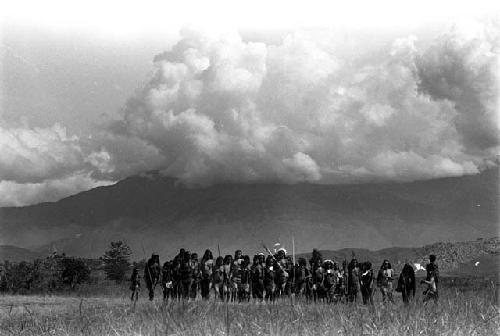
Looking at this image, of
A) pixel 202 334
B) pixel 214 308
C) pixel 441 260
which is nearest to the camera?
pixel 202 334

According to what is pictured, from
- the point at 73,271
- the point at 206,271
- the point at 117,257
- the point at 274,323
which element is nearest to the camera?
the point at 274,323

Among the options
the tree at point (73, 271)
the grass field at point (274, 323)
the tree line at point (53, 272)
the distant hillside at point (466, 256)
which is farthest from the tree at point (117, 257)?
the grass field at point (274, 323)

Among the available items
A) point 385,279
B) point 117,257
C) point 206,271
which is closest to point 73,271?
point 117,257

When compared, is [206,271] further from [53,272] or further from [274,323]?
[53,272]

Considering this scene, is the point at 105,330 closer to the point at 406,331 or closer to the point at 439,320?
the point at 406,331

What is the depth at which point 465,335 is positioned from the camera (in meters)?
9.83

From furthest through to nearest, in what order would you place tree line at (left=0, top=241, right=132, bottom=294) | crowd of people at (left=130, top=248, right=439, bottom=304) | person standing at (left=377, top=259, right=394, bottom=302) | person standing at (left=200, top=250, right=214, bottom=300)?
tree line at (left=0, top=241, right=132, bottom=294) → person standing at (left=200, top=250, right=214, bottom=300) → crowd of people at (left=130, top=248, right=439, bottom=304) → person standing at (left=377, top=259, right=394, bottom=302)

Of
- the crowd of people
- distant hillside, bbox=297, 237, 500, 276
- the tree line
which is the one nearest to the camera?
the crowd of people

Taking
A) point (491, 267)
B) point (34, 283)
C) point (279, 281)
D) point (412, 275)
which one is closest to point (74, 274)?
Result: point (34, 283)

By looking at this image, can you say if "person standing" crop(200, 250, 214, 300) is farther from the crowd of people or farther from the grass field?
the grass field

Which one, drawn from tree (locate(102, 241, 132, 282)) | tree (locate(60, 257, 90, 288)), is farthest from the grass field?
tree (locate(102, 241, 132, 282))

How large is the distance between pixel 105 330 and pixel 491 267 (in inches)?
5196

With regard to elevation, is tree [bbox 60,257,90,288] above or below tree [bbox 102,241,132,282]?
below

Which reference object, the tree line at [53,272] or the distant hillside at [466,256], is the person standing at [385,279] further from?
the distant hillside at [466,256]
